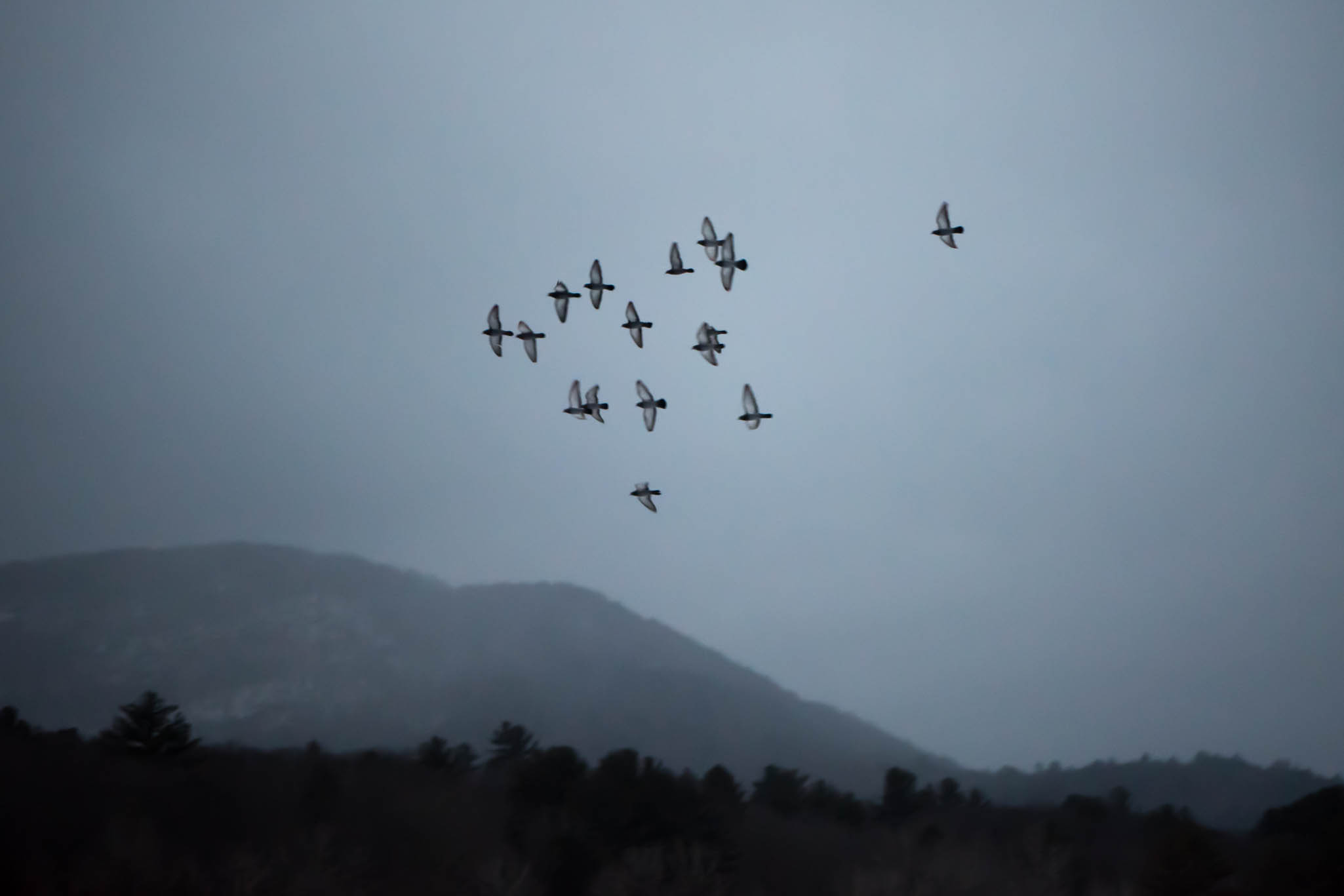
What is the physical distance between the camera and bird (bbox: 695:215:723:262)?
87.2 ft

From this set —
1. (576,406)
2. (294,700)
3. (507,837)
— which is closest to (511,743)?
(507,837)

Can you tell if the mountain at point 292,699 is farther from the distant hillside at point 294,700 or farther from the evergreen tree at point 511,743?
the evergreen tree at point 511,743

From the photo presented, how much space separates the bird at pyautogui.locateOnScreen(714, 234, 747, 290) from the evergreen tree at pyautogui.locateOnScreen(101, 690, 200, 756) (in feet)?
104

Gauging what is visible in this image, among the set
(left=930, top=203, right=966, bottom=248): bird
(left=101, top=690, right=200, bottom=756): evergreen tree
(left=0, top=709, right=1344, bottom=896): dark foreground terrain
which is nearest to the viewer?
(left=930, top=203, right=966, bottom=248): bird

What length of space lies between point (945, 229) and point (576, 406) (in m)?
11.9

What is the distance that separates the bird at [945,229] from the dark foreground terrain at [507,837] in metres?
23.4

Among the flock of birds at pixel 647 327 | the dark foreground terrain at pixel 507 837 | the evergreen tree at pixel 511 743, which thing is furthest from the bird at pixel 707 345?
the evergreen tree at pixel 511 743

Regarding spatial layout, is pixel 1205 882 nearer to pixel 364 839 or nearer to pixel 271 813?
pixel 364 839

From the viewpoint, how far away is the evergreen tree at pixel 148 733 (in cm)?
4262

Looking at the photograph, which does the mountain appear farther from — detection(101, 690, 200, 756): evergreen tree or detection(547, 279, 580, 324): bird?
detection(547, 279, 580, 324): bird

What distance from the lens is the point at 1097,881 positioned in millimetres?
37156

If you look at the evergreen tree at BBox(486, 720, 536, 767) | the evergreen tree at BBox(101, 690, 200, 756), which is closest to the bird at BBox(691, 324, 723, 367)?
the evergreen tree at BBox(101, 690, 200, 756)

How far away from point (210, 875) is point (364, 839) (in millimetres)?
6300

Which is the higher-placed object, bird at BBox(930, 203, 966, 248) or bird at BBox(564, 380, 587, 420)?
bird at BBox(930, 203, 966, 248)
